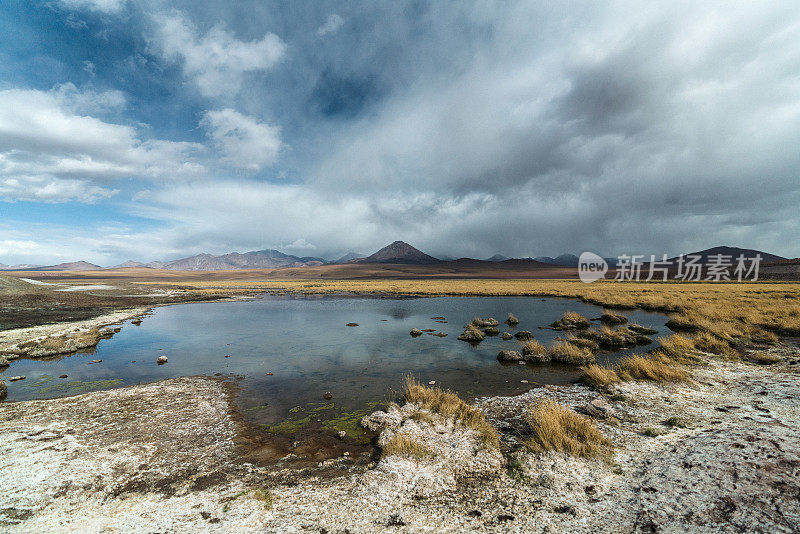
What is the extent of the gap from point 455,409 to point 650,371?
10.1 meters

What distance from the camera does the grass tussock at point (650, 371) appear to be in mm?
13617

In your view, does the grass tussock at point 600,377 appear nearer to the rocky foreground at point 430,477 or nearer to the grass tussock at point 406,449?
the rocky foreground at point 430,477

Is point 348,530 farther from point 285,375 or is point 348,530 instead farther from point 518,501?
point 285,375

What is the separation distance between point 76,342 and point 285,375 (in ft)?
59.7

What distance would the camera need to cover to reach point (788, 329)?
21.3 m

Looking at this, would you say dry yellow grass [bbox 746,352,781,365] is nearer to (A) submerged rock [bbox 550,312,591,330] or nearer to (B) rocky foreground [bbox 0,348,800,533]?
(B) rocky foreground [bbox 0,348,800,533]

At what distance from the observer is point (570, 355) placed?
59.5 ft

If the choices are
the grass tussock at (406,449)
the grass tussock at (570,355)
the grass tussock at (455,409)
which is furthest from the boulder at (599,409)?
the grass tussock at (570,355)

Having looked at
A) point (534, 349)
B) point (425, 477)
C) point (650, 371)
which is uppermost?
point (650, 371)

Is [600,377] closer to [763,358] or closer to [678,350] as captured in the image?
[678,350]

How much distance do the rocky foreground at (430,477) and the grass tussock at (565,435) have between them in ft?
1.13

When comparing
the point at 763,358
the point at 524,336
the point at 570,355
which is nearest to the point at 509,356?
the point at 570,355

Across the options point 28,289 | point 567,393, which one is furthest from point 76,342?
point 28,289

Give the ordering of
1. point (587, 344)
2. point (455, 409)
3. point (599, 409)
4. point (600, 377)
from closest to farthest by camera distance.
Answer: point (599, 409)
point (455, 409)
point (600, 377)
point (587, 344)
